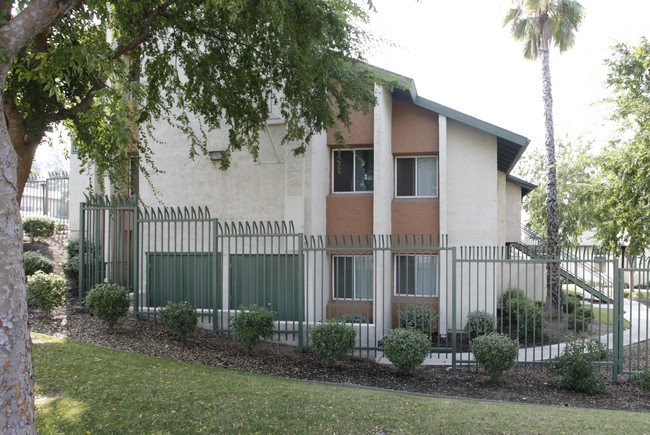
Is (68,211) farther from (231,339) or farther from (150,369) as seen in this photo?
(150,369)

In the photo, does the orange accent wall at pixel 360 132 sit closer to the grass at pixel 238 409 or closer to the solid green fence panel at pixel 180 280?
the solid green fence panel at pixel 180 280

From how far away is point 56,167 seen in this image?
242 ft

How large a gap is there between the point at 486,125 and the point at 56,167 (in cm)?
7742

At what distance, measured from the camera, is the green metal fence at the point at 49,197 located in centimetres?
1748

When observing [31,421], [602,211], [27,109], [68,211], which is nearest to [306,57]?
[27,109]

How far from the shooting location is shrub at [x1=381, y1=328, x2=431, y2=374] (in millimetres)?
8492

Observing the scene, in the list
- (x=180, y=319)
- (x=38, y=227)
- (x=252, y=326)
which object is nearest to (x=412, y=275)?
(x=252, y=326)

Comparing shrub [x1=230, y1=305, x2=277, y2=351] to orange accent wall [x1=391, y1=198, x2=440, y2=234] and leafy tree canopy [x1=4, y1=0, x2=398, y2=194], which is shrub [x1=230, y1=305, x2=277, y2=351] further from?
orange accent wall [x1=391, y1=198, x2=440, y2=234]

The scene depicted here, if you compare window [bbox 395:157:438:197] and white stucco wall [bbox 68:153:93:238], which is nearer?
window [bbox 395:157:438:197]

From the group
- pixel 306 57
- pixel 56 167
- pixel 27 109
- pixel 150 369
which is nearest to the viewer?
pixel 27 109

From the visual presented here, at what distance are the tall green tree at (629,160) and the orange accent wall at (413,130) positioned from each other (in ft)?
15.4

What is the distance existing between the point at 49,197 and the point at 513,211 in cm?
1743

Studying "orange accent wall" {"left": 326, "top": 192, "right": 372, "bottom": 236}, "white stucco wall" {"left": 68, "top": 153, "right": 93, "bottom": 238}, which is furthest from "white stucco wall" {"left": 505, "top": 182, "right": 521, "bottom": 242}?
"white stucco wall" {"left": 68, "top": 153, "right": 93, "bottom": 238}

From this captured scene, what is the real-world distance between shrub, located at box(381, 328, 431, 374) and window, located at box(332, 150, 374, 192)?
5174mm
